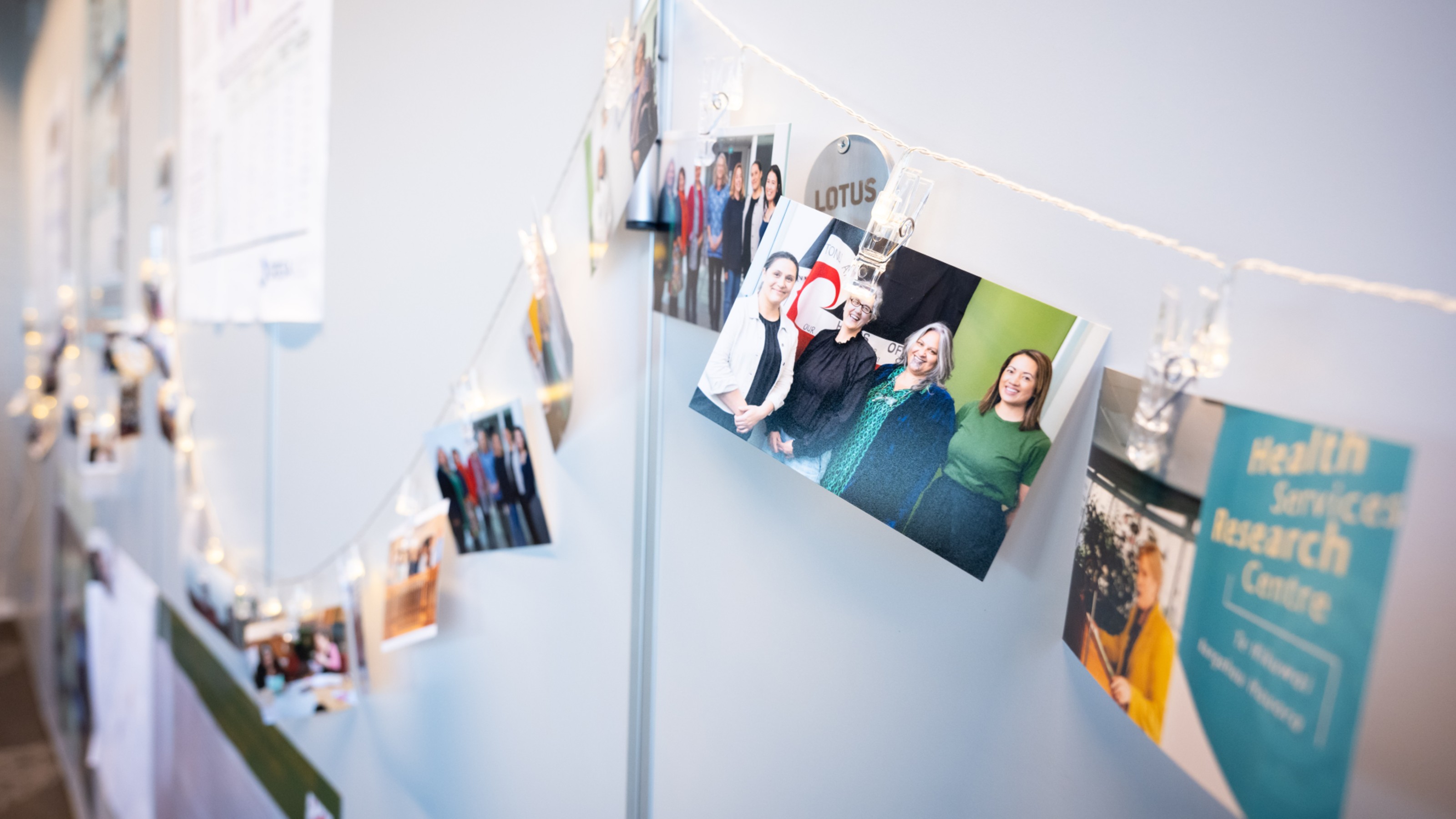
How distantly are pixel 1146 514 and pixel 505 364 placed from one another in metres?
0.55

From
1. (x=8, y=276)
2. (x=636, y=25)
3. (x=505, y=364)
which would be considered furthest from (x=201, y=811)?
(x=8, y=276)

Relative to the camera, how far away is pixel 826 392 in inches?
14.9

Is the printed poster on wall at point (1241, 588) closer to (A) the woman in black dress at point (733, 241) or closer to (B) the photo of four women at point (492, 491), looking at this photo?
(A) the woman in black dress at point (733, 241)

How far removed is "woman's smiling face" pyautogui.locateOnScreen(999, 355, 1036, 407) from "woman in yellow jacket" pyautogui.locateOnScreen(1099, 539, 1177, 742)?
2.9 inches

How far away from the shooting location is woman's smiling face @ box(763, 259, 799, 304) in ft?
1.27

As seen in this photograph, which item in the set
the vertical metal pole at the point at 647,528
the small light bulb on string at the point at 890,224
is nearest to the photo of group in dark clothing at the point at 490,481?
the vertical metal pole at the point at 647,528

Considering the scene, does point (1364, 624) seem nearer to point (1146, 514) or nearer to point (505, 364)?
point (1146, 514)

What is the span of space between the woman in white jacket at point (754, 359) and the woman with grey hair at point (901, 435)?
0.05 m

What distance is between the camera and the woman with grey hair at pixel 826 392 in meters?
0.37

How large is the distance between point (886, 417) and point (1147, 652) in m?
0.14

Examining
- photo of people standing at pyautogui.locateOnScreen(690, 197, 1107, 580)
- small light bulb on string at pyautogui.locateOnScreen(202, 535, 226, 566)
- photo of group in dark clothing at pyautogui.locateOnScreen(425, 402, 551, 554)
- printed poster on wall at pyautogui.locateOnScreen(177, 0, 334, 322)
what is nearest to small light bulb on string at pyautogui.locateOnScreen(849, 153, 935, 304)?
photo of people standing at pyautogui.locateOnScreen(690, 197, 1107, 580)

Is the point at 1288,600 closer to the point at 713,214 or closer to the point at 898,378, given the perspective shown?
the point at 898,378

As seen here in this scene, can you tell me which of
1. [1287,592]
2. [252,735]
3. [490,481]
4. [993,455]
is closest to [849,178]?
[993,455]

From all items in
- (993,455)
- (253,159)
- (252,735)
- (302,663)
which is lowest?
(252,735)
